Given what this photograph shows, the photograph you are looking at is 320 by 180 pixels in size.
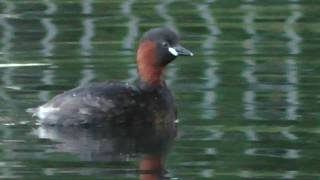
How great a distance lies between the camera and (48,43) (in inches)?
645

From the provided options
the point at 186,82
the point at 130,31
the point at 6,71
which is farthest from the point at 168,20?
the point at 186,82

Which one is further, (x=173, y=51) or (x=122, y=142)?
(x=173, y=51)

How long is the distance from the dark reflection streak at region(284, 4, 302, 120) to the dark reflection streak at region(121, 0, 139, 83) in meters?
1.31

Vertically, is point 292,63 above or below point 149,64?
below

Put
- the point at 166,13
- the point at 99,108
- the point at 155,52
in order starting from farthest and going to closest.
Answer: the point at 166,13, the point at 155,52, the point at 99,108

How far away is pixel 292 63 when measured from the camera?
15055 mm

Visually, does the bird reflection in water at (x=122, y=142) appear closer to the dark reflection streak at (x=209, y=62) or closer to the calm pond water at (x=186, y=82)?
the calm pond water at (x=186, y=82)

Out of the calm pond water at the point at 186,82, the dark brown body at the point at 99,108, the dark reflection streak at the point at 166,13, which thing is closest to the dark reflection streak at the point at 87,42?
the calm pond water at the point at 186,82

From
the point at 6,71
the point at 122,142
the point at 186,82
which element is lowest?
the point at 122,142

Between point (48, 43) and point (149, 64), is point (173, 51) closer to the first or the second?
point (149, 64)

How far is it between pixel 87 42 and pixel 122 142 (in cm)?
408

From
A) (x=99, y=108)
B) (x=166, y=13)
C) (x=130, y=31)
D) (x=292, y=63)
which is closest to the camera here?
(x=99, y=108)

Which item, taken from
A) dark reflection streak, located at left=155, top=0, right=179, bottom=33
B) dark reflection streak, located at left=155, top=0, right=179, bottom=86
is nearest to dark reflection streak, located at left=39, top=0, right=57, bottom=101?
dark reflection streak, located at left=155, top=0, right=179, bottom=86

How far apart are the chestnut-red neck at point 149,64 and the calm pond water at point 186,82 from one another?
340 mm
